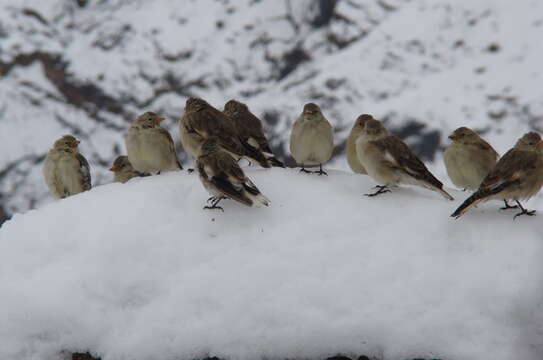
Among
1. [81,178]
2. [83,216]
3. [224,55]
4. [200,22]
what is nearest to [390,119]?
[224,55]

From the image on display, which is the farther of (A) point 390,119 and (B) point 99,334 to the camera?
(A) point 390,119

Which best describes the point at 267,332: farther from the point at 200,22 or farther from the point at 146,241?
Answer: the point at 200,22

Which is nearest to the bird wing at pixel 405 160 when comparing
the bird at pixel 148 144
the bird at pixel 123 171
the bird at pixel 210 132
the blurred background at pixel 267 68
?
the bird at pixel 210 132

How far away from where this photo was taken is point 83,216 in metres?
5.75

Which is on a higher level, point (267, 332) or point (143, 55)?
point (143, 55)

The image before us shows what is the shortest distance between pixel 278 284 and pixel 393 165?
1.99m

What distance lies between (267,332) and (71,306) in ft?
4.83

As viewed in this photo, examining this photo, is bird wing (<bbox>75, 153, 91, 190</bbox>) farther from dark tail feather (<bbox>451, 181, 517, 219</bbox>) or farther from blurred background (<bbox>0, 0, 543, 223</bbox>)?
blurred background (<bbox>0, 0, 543, 223</bbox>)

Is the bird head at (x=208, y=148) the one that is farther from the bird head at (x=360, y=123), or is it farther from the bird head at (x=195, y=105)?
the bird head at (x=360, y=123)

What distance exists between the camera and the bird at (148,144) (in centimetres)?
810

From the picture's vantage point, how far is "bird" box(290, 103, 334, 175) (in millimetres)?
7801

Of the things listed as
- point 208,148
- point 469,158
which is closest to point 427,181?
point 469,158

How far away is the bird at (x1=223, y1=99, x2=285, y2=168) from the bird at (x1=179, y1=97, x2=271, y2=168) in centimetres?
24

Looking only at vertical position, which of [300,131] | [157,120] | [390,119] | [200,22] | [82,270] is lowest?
[82,270]
